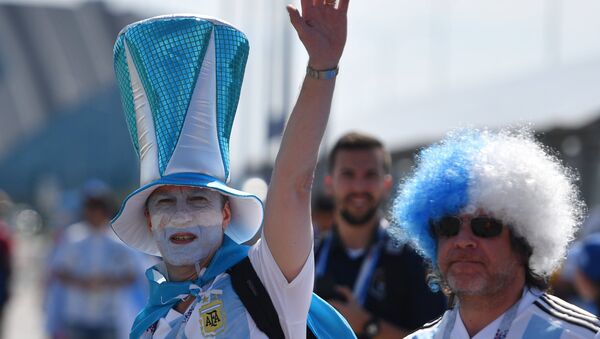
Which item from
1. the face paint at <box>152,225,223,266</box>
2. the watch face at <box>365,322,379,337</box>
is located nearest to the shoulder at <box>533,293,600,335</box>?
the face paint at <box>152,225,223,266</box>

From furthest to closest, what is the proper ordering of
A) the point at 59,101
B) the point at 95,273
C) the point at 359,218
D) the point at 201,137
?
the point at 59,101, the point at 95,273, the point at 359,218, the point at 201,137

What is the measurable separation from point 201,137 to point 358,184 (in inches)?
68.1

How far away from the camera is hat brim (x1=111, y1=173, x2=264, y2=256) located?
3.73 metres

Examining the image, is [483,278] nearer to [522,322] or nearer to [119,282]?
[522,322]

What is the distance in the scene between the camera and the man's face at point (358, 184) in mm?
5363

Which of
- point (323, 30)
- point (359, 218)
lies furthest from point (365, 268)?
point (323, 30)

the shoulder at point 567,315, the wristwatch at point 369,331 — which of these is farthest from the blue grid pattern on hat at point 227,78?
the wristwatch at point 369,331

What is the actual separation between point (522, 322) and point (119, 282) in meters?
6.77

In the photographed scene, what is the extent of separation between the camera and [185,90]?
385 centimetres

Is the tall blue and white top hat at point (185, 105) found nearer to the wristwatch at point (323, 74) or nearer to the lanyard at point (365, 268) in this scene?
the wristwatch at point (323, 74)

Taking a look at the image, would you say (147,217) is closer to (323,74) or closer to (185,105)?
(185,105)

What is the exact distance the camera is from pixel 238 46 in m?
3.94

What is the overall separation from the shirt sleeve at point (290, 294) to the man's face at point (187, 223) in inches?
12.6

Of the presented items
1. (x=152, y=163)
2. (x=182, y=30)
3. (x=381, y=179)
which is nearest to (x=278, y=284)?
(x=152, y=163)
